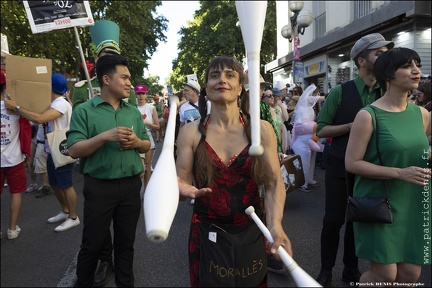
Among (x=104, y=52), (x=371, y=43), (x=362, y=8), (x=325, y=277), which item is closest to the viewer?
(x=371, y=43)

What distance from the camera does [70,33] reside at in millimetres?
16703

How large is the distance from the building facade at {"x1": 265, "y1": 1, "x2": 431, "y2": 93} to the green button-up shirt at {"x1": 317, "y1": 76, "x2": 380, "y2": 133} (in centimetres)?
662

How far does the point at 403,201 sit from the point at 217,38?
24739 mm

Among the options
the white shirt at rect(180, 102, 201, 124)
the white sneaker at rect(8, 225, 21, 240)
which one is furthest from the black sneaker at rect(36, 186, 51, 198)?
the white shirt at rect(180, 102, 201, 124)

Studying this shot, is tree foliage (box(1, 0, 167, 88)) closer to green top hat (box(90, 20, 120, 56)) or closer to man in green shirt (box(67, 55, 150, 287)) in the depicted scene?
green top hat (box(90, 20, 120, 56))

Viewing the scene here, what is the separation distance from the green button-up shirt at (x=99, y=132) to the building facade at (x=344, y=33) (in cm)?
733

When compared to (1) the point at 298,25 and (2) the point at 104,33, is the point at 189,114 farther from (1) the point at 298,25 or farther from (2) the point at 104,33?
(1) the point at 298,25

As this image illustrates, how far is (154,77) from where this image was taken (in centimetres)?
8169

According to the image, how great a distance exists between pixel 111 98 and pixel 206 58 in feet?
81.9

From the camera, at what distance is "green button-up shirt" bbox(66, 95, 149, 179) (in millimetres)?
2625

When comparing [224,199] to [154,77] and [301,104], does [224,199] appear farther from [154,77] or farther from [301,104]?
[154,77]

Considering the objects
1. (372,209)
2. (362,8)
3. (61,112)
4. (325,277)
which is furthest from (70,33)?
A: (372,209)

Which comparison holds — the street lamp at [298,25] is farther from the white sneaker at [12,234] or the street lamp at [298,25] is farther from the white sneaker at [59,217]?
the white sneaker at [12,234]

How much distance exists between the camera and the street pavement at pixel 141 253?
3.23 m
